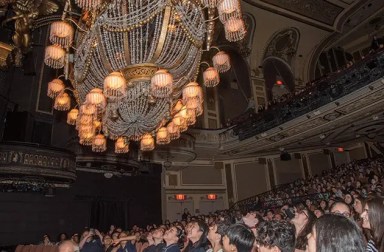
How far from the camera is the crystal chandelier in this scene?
4.18 m

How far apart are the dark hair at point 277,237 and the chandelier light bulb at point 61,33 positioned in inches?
158

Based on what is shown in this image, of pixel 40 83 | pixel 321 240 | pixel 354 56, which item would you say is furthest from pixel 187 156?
pixel 354 56

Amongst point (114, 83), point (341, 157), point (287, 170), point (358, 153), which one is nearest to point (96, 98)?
point (114, 83)

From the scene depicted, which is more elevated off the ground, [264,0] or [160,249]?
[264,0]

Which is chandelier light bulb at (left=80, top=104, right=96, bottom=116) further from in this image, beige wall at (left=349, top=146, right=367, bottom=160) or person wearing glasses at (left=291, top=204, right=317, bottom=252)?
beige wall at (left=349, top=146, right=367, bottom=160)

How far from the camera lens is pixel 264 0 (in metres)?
13.4

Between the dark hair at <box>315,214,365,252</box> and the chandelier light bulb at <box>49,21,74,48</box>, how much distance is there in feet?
14.3

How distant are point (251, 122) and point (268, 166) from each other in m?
4.47

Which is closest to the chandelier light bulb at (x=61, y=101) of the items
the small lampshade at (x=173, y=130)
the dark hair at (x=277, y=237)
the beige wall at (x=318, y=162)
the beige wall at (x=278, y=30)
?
the small lampshade at (x=173, y=130)

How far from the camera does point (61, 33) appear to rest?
14.9 ft

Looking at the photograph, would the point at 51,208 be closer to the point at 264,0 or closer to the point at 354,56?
the point at 264,0

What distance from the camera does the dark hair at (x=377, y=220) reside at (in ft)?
6.75

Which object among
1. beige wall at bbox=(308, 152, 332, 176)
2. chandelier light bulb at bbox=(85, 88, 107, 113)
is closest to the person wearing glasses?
chandelier light bulb at bbox=(85, 88, 107, 113)

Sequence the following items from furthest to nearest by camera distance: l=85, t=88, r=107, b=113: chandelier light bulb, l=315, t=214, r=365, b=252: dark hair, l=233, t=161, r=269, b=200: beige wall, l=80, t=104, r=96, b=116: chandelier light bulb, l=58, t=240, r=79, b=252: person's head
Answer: l=233, t=161, r=269, b=200: beige wall, l=80, t=104, r=96, b=116: chandelier light bulb, l=85, t=88, r=107, b=113: chandelier light bulb, l=58, t=240, r=79, b=252: person's head, l=315, t=214, r=365, b=252: dark hair
